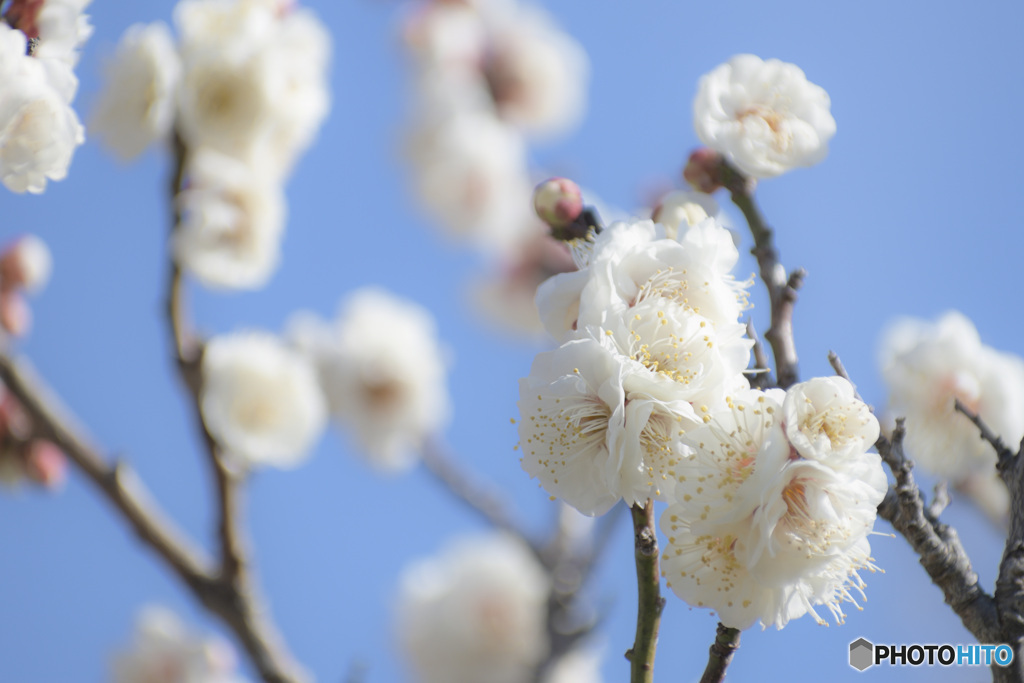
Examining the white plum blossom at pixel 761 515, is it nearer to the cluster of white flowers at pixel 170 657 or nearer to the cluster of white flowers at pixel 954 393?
the cluster of white flowers at pixel 954 393

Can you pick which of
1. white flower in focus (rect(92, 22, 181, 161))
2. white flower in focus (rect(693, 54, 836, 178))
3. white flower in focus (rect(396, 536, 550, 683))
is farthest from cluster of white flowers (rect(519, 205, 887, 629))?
white flower in focus (rect(396, 536, 550, 683))

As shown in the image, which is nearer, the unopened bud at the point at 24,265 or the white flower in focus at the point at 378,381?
the unopened bud at the point at 24,265

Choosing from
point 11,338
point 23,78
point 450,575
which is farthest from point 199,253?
point 450,575

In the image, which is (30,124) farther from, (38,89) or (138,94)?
(138,94)

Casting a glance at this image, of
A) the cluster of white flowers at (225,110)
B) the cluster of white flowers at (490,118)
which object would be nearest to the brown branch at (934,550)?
the cluster of white flowers at (225,110)

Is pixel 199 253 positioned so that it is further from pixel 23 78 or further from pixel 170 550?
pixel 23 78
